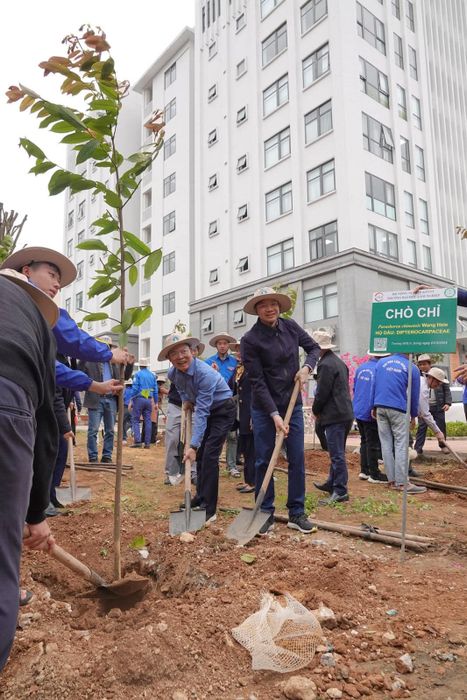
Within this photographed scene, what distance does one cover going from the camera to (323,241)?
22.6 m

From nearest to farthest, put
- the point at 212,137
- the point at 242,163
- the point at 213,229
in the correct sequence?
the point at 242,163
the point at 213,229
the point at 212,137

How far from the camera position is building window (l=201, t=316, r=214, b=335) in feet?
92.0

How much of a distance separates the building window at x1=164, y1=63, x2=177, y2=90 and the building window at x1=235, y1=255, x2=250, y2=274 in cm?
1551

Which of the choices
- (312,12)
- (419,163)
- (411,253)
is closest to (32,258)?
(411,253)

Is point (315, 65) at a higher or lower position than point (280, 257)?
higher

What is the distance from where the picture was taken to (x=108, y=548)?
13.6ft

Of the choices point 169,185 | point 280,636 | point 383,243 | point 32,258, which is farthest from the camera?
point 169,185

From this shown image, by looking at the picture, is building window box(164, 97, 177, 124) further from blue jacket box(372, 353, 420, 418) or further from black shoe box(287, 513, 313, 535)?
black shoe box(287, 513, 313, 535)

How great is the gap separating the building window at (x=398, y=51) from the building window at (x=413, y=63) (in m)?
0.77

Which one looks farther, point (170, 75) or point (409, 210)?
point (170, 75)

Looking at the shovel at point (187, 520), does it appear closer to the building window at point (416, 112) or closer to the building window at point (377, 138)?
the building window at point (377, 138)

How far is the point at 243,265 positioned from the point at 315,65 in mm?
9820

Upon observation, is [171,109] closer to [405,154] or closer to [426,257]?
[405,154]

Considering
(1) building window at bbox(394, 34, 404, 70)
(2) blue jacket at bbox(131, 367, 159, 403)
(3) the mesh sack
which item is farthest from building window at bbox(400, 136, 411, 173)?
(3) the mesh sack
